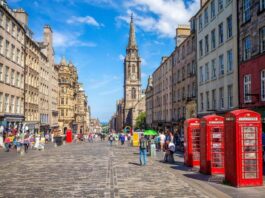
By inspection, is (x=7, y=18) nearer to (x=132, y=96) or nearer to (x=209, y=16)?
(x=209, y=16)

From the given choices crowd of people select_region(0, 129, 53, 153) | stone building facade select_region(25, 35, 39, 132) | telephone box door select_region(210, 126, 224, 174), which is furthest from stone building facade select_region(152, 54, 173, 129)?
telephone box door select_region(210, 126, 224, 174)

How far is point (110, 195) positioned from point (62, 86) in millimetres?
78717

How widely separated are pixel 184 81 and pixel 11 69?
2121cm

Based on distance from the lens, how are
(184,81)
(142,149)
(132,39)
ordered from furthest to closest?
(132,39)
(184,81)
(142,149)

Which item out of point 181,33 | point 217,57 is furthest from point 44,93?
point 217,57

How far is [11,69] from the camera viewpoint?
43312 millimetres

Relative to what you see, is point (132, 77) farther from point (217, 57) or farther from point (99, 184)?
point (99, 184)

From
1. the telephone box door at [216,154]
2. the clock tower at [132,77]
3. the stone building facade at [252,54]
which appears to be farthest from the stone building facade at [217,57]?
the clock tower at [132,77]

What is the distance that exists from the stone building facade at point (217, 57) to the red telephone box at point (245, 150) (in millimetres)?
15823

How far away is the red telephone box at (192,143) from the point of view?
19.1 m

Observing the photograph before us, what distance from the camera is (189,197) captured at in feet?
34.9

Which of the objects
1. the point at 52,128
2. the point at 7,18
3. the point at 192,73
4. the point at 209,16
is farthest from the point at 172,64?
the point at 52,128

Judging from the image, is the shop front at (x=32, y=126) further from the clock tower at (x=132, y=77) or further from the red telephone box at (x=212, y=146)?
the clock tower at (x=132, y=77)

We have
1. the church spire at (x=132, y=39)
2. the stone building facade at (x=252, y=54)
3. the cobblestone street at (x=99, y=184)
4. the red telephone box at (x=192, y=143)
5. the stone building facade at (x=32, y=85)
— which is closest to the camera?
the cobblestone street at (x=99, y=184)
